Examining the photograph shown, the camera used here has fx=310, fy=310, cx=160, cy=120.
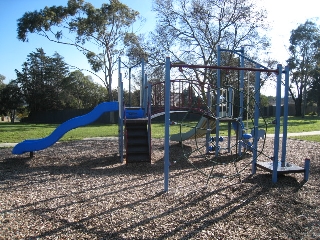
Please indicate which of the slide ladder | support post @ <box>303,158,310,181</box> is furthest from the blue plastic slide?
support post @ <box>303,158,310,181</box>

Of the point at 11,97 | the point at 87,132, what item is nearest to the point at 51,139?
the point at 87,132

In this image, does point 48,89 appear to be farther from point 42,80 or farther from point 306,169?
point 306,169

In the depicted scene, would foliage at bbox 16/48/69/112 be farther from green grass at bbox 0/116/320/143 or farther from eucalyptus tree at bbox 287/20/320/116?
eucalyptus tree at bbox 287/20/320/116

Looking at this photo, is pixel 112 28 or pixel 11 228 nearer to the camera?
pixel 11 228

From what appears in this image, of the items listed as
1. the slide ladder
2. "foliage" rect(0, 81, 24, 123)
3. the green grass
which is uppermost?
"foliage" rect(0, 81, 24, 123)

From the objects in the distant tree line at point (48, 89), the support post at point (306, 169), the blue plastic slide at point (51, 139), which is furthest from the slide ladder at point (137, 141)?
the distant tree line at point (48, 89)

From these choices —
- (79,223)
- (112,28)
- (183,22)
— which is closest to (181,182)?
(79,223)

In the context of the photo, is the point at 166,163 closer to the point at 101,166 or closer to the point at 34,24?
the point at 101,166

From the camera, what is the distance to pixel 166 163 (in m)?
5.09

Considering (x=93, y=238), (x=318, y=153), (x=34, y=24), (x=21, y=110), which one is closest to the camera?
(x=93, y=238)

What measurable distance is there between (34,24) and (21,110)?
20.1 m

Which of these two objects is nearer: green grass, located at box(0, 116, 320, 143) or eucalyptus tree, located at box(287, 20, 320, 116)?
green grass, located at box(0, 116, 320, 143)

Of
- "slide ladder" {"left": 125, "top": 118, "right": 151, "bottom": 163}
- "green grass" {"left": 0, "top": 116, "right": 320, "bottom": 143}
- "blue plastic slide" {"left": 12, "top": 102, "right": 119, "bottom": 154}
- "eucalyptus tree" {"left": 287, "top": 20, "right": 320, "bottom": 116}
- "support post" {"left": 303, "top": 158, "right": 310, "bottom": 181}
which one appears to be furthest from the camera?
"eucalyptus tree" {"left": 287, "top": 20, "right": 320, "bottom": 116}

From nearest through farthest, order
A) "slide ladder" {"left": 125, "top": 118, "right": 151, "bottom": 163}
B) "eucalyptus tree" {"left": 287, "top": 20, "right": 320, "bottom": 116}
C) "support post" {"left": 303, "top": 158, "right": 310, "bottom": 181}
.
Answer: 1. "support post" {"left": 303, "top": 158, "right": 310, "bottom": 181}
2. "slide ladder" {"left": 125, "top": 118, "right": 151, "bottom": 163}
3. "eucalyptus tree" {"left": 287, "top": 20, "right": 320, "bottom": 116}
